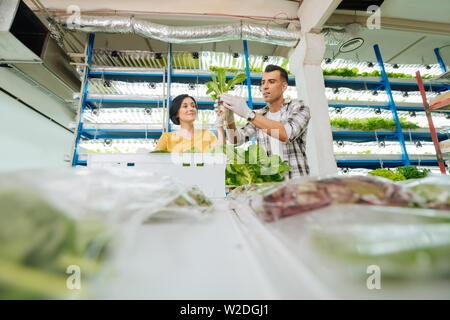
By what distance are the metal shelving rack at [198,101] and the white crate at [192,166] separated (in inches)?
75.6

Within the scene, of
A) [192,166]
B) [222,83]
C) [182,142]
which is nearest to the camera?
[192,166]

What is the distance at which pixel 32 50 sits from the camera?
209 centimetres

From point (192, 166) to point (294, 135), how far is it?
0.70 m

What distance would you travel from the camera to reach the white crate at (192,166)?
58 cm

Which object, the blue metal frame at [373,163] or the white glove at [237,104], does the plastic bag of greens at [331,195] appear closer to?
the white glove at [237,104]

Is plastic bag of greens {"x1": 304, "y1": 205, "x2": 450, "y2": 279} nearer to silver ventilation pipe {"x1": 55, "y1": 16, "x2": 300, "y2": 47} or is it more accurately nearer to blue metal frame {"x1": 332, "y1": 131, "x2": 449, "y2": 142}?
silver ventilation pipe {"x1": 55, "y1": 16, "x2": 300, "y2": 47}

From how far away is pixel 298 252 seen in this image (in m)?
0.18

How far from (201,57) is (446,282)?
304cm

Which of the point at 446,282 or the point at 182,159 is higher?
the point at 182,159

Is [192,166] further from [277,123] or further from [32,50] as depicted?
[32,50]

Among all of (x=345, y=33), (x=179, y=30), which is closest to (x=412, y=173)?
(x=345, y=33)
